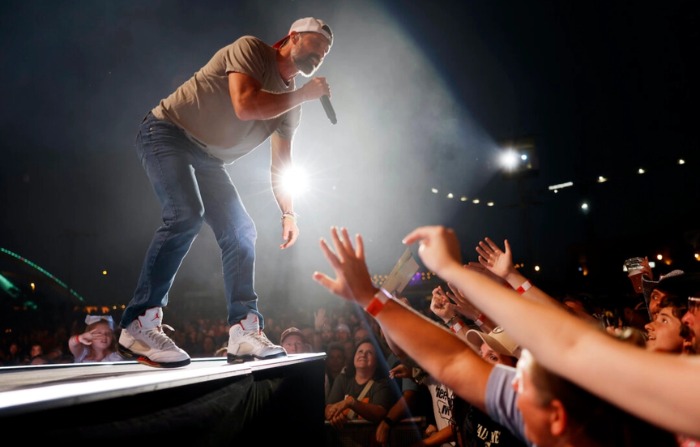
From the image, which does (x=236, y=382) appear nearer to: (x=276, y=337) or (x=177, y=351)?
(x=177, y=351)

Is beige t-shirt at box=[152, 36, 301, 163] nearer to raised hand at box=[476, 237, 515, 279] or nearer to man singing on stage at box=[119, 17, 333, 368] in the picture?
man singing on stage at box=[119, 17, 333, 368]


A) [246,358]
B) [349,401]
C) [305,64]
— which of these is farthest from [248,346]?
[349,401]

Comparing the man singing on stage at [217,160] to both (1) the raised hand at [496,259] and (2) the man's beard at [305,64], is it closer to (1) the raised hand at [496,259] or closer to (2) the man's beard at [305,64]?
(2) the man's beard at [305,64]

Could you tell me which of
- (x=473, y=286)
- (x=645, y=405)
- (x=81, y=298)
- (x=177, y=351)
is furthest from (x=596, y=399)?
(x=81, y=298)

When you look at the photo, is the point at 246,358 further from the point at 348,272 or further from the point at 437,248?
the point at 437,248

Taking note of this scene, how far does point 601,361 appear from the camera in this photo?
35.1 inches

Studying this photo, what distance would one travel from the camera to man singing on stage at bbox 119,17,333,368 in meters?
2.52

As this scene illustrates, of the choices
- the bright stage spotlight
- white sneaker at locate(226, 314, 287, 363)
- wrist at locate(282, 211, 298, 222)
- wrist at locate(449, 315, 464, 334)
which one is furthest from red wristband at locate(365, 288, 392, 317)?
the bright stage spotlight

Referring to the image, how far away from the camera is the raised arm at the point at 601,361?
80 cm

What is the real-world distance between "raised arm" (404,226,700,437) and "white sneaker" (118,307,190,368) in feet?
6.26

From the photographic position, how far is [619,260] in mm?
36062

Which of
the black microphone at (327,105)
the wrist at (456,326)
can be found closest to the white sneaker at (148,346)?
the black microphone at (327,105)

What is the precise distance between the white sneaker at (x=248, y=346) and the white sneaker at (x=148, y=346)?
0.37 meters

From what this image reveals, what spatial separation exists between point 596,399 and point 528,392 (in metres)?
0.17
